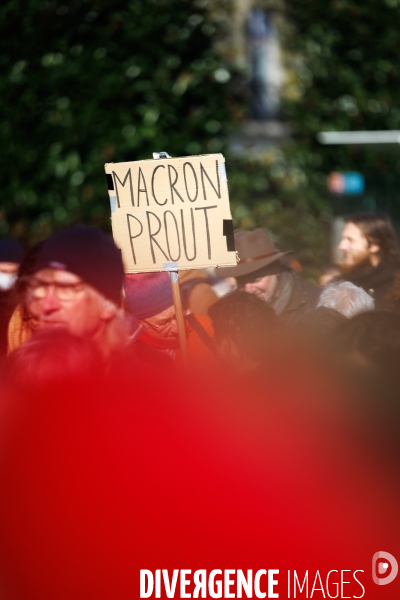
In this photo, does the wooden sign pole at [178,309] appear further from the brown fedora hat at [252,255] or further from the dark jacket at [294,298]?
the brown fedora hat at [252,255]

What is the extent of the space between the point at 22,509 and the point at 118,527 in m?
0.22

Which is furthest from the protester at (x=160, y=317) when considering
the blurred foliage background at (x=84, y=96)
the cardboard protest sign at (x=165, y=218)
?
the blurred foliage background at (x=84, y=96)

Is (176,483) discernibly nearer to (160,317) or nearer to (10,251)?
(160,317)

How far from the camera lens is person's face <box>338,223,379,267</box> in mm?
4723

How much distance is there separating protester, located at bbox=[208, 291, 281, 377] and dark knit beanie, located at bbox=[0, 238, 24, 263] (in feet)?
3.96

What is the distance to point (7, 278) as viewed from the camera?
392cm

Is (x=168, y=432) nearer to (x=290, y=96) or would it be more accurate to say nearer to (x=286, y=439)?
(x=286, y=439)

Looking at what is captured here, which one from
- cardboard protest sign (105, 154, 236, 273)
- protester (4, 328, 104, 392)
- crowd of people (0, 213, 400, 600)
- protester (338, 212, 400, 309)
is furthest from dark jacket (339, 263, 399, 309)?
protester (4, 328, 104, 392)

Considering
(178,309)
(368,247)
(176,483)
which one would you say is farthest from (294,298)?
(176,483)

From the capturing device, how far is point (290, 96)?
11.3 metres

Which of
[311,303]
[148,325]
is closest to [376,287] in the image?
[311,303]

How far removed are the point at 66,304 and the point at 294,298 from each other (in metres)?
1.35

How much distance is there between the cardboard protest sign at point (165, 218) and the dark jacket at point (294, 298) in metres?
0.29

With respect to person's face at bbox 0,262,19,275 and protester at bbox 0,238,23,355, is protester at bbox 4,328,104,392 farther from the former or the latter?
person's face at bbox 0,262,19,275
